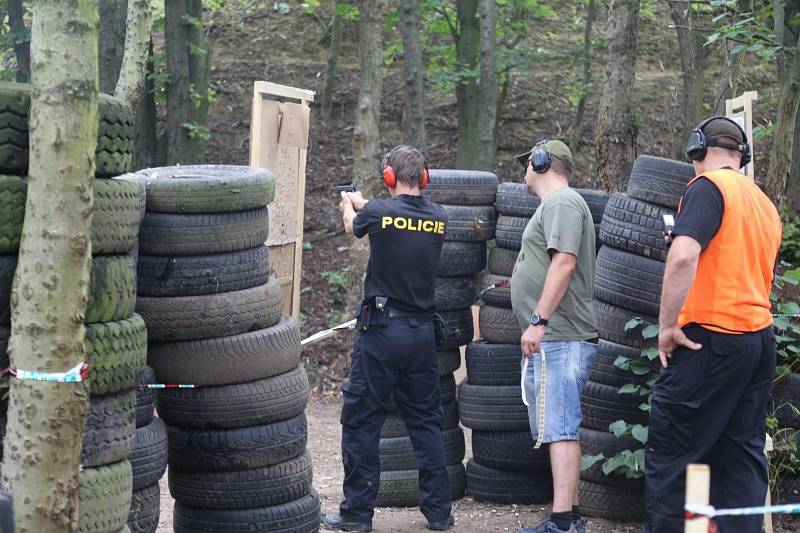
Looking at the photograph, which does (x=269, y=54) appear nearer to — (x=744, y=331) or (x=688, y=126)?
(x=688, y=126)

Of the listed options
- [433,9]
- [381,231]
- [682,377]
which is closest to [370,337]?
[381,231]

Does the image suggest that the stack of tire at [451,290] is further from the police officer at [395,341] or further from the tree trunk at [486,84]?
the tree trunk at [486,84]

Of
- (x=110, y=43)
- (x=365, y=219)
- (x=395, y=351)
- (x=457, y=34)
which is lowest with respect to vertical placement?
(x=395, y=351)

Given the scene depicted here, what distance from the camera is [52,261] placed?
11.5ft

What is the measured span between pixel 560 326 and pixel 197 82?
382 inches

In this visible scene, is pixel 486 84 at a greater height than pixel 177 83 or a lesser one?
greater

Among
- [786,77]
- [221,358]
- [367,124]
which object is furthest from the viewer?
[367,124]

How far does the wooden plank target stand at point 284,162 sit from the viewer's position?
26.3ft

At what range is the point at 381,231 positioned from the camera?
6.20 meters

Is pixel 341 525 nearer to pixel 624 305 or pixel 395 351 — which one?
pixel 395 351

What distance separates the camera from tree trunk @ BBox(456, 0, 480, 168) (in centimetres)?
1496

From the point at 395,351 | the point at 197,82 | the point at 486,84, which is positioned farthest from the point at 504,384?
the point at 197,82

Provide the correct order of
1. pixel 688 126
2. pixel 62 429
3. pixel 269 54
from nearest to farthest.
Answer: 1. pixel 62 429
2. pixel 688 126
3. pixel 269 54

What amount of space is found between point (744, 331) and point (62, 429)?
3132 millimetres
